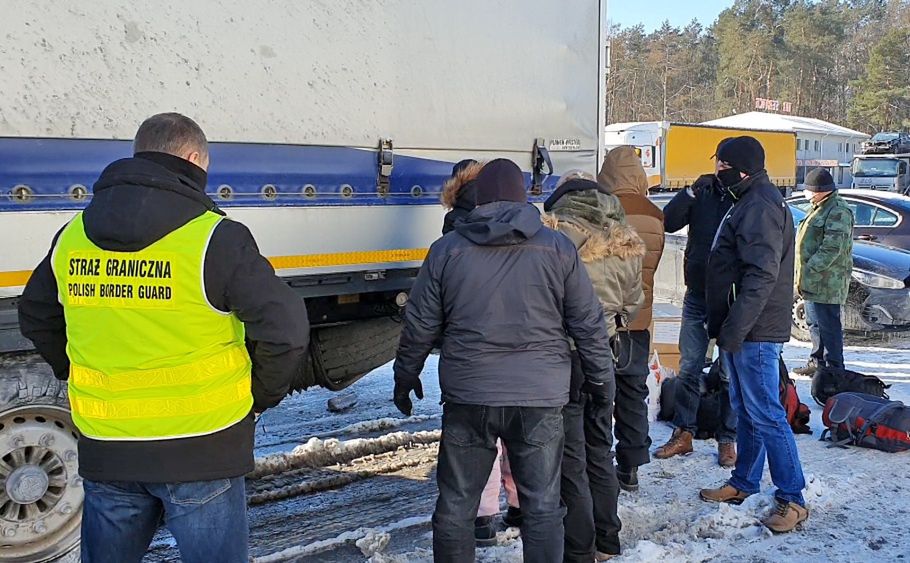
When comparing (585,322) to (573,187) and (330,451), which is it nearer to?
(573,187)

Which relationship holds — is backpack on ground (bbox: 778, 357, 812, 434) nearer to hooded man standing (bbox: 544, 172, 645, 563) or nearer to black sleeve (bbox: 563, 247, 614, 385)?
hooded man standing (bbox: 544, 172, 645, 563)

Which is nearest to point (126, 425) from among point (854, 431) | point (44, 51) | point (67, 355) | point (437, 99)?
point (67, 355)

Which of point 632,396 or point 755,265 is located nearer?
point 755,265

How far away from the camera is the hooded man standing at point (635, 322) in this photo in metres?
4.06

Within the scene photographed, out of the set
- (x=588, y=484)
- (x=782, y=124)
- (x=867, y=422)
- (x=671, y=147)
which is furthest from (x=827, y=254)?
(x=782, y=124)

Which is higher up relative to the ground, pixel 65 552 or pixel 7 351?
pixel 7 351

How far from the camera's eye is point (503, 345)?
2.83m

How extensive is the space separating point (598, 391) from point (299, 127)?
1688mm

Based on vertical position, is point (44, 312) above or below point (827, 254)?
above

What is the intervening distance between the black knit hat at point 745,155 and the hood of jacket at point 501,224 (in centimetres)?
154

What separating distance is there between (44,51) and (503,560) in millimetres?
2713

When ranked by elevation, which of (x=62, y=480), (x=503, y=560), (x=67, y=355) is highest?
(x=67, y=355)

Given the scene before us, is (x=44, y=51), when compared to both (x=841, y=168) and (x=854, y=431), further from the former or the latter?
(x=841, y=168)

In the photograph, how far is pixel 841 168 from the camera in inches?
1517
